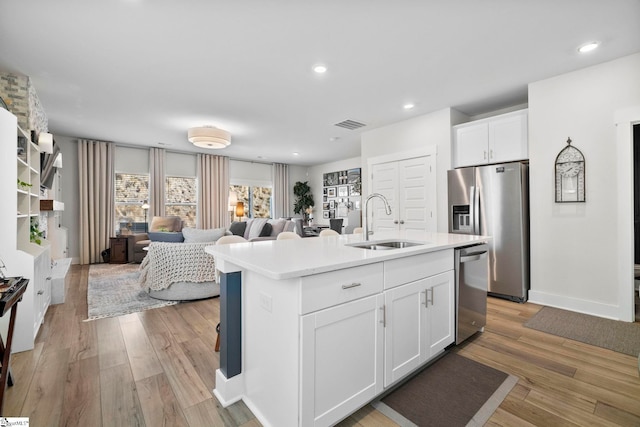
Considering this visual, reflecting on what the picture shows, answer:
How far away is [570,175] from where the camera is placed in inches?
122

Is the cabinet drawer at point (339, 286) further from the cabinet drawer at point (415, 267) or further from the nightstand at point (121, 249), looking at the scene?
the nightstand at point (121, 249)

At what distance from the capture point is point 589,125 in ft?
9.79

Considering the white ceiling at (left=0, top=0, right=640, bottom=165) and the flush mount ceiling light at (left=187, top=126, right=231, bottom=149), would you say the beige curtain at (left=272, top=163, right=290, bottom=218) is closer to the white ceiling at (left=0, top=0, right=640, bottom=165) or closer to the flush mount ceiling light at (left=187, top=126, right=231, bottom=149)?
the flush mount ceiling light at (left=187, top=126, right=231, bottom=149)

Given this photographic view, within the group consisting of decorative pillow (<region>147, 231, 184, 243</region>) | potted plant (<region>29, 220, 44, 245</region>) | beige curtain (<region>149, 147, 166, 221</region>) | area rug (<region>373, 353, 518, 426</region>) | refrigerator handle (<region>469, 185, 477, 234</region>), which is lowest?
area rug (<region>373, 353, 518, 426</region>)

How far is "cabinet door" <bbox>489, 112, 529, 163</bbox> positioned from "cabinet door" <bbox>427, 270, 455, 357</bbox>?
238cm

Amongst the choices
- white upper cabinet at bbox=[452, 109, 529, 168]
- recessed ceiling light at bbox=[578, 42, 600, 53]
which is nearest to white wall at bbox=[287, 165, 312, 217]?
white upper cabinet at bbox=[452, 109, 529, 168]

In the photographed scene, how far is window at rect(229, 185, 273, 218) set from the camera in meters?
8.44

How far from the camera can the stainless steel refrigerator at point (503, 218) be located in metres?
3.40

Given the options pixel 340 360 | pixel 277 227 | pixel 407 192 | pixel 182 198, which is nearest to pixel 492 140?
pixel 407 192

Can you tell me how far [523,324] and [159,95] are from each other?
16.1 feet

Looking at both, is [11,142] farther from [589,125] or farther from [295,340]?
[589,125]

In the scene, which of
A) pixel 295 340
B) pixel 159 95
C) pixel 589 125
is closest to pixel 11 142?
pixel 159 95

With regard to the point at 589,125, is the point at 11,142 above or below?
below

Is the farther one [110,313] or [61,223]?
[61,223]
